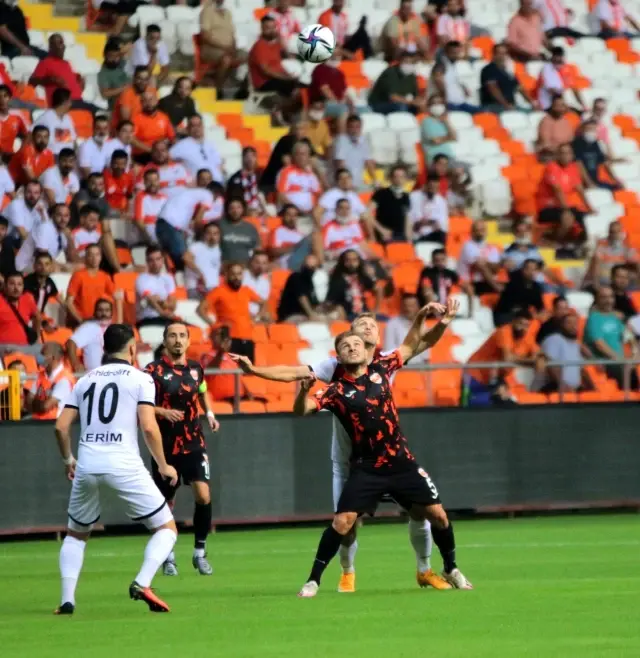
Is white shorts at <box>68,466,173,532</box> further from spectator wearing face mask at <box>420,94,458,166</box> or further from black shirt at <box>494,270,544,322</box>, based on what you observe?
spectator wearing face mask at <box>420,94,458,166</box>

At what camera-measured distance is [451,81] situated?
27391mm

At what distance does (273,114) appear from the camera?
1021 inches

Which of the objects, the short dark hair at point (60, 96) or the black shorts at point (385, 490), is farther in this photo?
the short dark hair at point (60, 96)

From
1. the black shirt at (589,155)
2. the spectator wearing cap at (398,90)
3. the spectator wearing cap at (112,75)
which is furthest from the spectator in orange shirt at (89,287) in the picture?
the black shirt at (589,155)

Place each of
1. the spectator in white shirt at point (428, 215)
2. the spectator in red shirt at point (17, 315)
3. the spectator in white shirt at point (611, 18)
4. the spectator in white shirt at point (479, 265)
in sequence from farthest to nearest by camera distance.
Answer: the spectator in white shirt at point (611, 18) < the spectator in white shirt at point (428, 215) < the spectator in white shirt at point (479, 265) < the spectator in red shirt at point (17, 315)

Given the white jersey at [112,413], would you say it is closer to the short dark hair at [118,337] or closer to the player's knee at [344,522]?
the short dark hair at [118,337]

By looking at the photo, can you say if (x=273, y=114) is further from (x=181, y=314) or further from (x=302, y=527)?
(x=302, y=527)

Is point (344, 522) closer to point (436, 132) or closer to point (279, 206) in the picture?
point (279, 206)

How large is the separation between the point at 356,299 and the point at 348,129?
3529 mm

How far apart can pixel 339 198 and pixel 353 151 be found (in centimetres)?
173

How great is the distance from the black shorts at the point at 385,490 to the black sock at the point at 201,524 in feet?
9.79

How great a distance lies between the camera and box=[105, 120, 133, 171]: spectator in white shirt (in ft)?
73.7

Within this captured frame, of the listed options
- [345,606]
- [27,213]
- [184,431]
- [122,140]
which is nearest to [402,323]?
[122,140]

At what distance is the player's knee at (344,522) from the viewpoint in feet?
39.0
